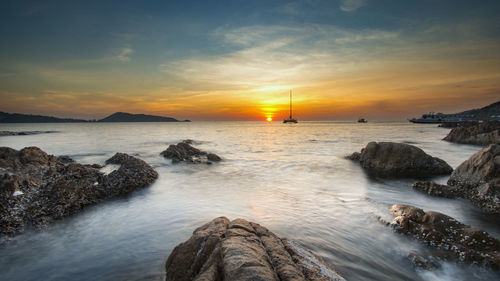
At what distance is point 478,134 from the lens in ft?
90.6

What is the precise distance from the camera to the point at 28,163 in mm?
8859

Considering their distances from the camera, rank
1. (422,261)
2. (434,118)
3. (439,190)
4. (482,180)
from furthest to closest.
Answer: (434,118) → (439,190) → (482,180) → (422,261)

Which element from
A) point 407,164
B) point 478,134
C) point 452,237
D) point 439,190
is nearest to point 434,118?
point 478,134

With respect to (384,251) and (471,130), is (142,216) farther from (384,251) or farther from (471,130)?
(471,130)

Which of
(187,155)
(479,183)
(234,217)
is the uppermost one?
(479,183)

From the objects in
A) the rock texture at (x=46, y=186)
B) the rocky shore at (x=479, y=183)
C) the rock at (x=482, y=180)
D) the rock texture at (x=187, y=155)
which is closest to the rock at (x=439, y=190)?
the rocky shore at (x=479, y=183)

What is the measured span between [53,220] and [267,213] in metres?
5.98

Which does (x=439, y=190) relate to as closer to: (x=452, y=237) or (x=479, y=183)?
(x=479, y=183)

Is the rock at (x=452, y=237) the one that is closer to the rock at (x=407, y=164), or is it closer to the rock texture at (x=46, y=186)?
the rock at (x=407, y=164)

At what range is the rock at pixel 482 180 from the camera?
7.24 m

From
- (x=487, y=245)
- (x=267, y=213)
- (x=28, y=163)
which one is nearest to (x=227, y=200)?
(x=267, y=213)

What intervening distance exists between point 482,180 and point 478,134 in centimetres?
2740

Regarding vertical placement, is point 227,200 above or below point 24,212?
below

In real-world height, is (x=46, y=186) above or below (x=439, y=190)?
above
